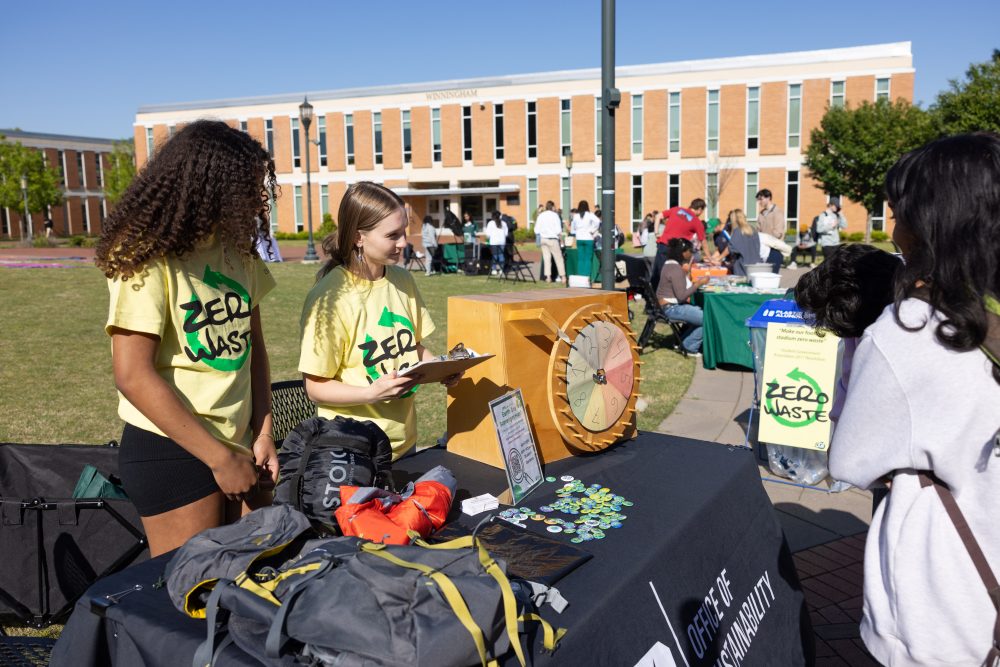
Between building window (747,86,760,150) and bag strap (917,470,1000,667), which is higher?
building window (747,86,760,150)

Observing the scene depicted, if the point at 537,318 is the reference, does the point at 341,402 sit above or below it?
below

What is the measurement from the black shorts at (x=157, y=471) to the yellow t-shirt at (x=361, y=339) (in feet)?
1.54

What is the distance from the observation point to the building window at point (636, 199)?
42.6 meters

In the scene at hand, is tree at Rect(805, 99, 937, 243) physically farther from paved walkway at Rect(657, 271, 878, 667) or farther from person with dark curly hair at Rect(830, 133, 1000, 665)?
person with dark curly hair at Rect(830, 133, 1000, 665)

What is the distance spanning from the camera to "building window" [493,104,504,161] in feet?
145

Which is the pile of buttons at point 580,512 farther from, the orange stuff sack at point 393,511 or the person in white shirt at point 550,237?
the person in white shirt at point 550,237

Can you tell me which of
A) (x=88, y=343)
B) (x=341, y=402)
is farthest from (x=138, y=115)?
(x=341, y=402)

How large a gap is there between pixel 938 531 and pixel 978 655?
257 millimetres

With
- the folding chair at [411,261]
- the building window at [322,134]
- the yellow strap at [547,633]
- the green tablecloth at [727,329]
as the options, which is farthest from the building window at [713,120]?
the yellow strap at [547,633]

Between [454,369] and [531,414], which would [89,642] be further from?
[531,414]

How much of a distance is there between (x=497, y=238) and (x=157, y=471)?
1600 cm

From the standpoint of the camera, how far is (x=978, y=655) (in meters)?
1.45

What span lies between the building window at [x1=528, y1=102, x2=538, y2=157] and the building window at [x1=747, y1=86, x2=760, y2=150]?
11.8m

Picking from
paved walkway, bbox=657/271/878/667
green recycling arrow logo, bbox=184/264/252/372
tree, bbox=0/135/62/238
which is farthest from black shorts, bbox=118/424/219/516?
tree, bbox=0/135/62/238
